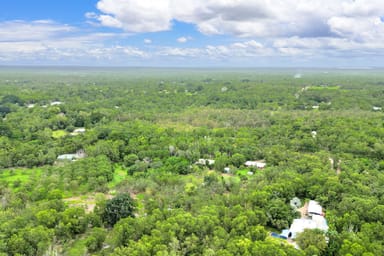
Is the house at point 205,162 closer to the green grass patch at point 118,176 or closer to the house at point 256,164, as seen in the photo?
the house at point 256,164

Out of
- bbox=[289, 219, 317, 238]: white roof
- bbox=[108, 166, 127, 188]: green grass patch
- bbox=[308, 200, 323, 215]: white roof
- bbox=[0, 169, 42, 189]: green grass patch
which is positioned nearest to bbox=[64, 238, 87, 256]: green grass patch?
bbox=[108, 166, 127, 188]: green grass patch

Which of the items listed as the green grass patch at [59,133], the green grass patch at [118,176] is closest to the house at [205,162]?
the green grass patch at [118,176]

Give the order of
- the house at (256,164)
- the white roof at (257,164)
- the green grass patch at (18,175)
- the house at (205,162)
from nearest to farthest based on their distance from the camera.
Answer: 1. the green grass patch at (18,175)
2. the house at (256,164)
3. the white roof at (257,164)
4. the house at (205,162)

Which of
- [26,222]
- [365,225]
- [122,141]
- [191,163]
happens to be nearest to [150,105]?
[122,141]

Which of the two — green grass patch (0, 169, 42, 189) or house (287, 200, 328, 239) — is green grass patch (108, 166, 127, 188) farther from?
house (287, 200, 328, 239)

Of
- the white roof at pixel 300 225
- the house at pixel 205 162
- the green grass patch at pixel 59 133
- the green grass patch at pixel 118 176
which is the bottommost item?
the green grass patch at pixel 118 176

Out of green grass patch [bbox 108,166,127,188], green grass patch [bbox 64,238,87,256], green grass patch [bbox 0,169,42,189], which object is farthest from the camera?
green grass patch [bbox 108,166,127,188]

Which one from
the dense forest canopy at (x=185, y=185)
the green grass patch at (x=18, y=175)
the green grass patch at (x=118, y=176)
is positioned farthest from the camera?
the green grass patch at (x=118, y=176)

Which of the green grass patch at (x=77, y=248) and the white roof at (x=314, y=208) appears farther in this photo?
the white roof at (x=314, y=208)

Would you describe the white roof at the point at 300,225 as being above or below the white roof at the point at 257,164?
→ below
